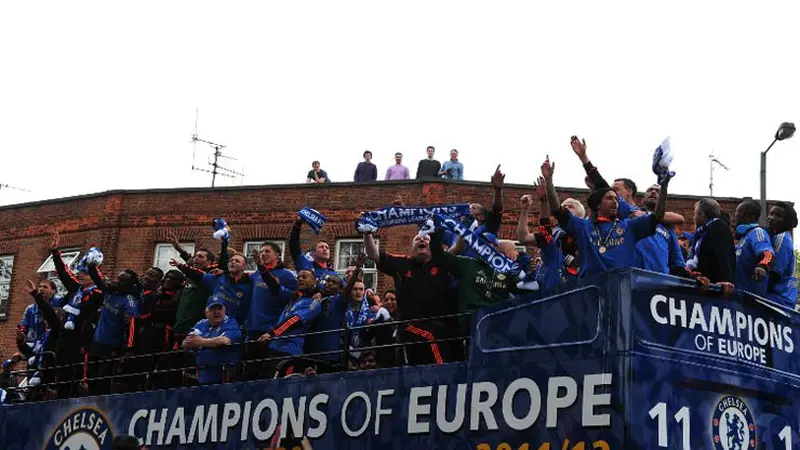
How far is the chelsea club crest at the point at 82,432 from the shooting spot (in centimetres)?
954

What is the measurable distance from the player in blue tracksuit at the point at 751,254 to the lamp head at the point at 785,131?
8072 mm

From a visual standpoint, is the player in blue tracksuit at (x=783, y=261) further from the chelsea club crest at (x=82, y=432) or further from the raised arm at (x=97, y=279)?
the raised arm at (x=97, y=279)

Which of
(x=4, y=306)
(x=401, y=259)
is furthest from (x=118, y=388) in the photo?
(x=4, y=306)

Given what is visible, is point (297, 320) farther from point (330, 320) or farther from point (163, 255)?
point (163, 255)

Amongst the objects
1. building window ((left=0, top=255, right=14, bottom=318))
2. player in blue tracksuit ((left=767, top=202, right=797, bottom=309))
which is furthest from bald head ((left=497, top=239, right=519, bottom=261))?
building window ((left=0, top=255, right=14, bottom=318))

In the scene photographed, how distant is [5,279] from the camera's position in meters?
29.2

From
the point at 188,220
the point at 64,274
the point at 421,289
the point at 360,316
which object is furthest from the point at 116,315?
the point at 188,220

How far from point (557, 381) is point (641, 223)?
139cm

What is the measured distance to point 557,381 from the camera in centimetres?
630

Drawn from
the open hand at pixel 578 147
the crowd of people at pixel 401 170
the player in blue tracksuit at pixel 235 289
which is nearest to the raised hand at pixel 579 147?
the open hand at pixel 578 147

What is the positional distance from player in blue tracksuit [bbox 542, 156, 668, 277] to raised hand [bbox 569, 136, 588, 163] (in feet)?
1.32

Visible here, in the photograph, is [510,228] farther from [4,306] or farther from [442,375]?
[442,375]

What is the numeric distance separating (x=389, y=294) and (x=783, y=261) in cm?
432

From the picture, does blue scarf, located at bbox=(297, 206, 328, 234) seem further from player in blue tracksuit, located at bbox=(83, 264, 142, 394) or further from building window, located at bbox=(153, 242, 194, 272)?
building window, located at bbox=(153, 242, 194, 272)
